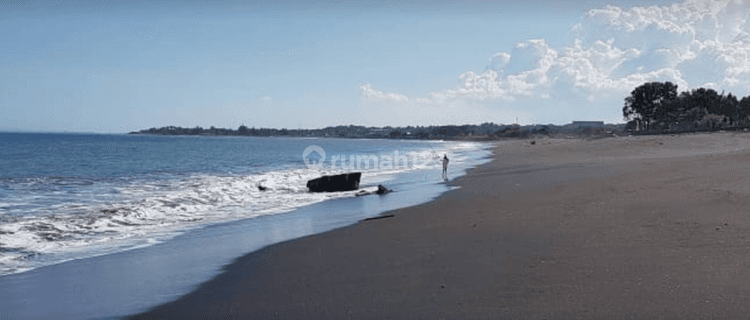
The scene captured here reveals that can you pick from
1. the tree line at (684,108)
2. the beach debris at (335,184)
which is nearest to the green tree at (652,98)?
the tree line at (684,108)

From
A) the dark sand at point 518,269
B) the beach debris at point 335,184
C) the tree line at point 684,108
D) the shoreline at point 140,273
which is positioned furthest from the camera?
the tree line at point 684,108

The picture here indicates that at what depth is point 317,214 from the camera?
583 inches

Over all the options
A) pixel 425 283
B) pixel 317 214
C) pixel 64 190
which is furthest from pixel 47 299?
pixel 64 190

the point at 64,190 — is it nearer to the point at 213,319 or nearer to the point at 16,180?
the point at 16,180

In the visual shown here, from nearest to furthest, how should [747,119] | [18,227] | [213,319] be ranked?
1. [213,319]
2. [18,227]
3. [747,119]

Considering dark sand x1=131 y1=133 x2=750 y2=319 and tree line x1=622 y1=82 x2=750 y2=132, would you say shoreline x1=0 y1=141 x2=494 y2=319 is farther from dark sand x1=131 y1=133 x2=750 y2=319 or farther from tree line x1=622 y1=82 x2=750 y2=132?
tree line x1=622 y1=82 x2=750 y2=132

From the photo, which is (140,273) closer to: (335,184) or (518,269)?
(518,269)

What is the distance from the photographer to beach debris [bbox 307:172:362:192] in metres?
21.8

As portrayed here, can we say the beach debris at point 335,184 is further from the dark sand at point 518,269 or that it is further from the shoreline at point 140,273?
the dark sand at point 518,269

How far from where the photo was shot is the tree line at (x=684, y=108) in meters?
92.7

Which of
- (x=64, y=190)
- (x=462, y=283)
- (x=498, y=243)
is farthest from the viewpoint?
(x=64, y=190)

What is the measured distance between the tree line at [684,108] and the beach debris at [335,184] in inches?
3352

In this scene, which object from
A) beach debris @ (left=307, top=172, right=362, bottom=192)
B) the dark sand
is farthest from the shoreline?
beach debris @ (left=307, top=172, right=362, bottom=192)

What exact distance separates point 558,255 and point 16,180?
28.2 m
